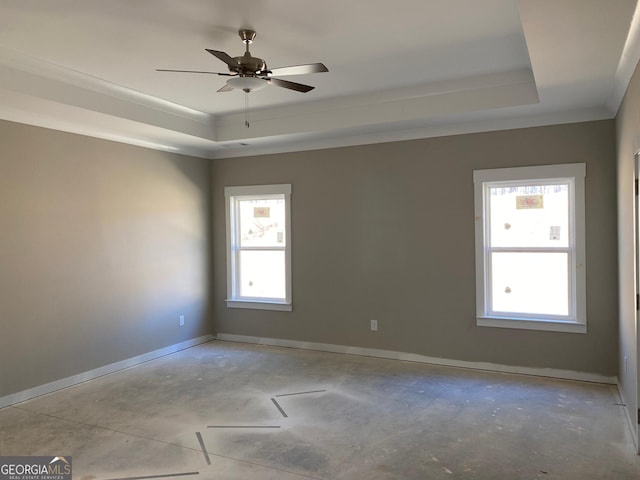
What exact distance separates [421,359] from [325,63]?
132 inches

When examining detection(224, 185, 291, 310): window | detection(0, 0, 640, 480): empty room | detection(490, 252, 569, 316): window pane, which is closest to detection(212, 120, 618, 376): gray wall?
detection(0, 0, 640, 480): empty room

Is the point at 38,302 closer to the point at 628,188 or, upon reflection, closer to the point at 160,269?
the point at 160,269

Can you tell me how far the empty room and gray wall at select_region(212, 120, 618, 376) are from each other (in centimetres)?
3

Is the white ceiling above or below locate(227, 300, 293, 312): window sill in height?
above

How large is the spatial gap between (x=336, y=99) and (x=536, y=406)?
3.52m

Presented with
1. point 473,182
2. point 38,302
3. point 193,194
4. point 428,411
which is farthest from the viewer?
point 193,194

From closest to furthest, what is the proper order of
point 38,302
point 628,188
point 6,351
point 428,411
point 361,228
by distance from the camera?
point 628,188 → point 428,411 → point 6,351 → point 38,302 → point 361,228

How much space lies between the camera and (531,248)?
15.8 ft

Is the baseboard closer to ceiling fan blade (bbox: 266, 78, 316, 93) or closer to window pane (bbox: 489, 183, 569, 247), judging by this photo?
window pane (bbox: 489, 183, 569, 247)

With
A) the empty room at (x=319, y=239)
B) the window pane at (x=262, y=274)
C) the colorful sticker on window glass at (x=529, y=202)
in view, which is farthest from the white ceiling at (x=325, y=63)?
the window pane at (x=262, y=274)

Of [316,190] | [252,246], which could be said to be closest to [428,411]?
[316,190]

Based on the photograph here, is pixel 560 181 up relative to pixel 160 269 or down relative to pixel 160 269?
up

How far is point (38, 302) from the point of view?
4.44m

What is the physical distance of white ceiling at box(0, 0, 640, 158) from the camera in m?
2.96
